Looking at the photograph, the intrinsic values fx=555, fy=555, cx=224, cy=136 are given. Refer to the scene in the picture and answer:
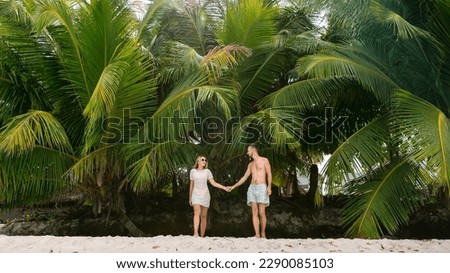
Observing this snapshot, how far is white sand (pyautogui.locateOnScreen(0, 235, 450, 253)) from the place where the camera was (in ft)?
27.7

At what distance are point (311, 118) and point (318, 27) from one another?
222cm

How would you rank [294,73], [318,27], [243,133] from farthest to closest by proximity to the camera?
1. [318,27]
2. [294,73]
3. [243,133]

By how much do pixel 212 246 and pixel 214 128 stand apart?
4339 mm

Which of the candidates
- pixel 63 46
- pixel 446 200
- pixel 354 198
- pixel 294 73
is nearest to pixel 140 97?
pixel 63 46

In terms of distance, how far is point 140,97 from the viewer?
10.8m

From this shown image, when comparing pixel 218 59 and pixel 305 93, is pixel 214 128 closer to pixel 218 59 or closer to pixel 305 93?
pixel 305 93

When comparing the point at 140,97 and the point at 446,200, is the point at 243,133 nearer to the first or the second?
the point at 140,97

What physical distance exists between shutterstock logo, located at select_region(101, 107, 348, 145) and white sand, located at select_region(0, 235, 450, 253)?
2111mm

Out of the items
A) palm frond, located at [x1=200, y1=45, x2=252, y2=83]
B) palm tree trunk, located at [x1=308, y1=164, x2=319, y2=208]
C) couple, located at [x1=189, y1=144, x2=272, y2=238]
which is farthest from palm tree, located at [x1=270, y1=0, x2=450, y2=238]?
palm tree trunk, located at [x1=308, y1=164, x2=319, y2=208]

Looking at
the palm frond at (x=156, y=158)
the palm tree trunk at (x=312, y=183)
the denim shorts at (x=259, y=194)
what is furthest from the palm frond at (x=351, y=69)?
the palm tree trunk at (x=312, y=183)

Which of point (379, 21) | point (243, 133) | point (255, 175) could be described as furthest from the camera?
point (243, 133)

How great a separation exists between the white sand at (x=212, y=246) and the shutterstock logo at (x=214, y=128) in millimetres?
2111

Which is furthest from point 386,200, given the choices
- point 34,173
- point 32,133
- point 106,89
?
point 34,173

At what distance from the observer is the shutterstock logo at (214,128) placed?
10469 millimetres
